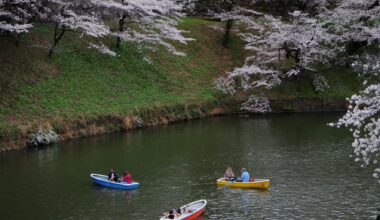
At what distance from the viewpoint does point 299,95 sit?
55.2m

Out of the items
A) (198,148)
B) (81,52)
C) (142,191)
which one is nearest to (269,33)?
(81,52)

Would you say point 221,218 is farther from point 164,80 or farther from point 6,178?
point 164,80

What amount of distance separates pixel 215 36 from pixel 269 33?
7.29 metres

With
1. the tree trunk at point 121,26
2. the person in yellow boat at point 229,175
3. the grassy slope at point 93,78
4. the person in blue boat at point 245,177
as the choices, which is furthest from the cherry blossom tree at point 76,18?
the person in blue boat at point 245,177

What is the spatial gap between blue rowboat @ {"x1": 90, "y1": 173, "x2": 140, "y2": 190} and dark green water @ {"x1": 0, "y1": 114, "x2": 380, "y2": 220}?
0.36 metres

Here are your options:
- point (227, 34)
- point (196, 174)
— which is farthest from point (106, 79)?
point (196, 174)

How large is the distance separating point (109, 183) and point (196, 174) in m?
5.07

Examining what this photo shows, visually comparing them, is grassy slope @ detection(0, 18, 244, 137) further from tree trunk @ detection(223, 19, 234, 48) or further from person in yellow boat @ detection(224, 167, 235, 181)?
person in yellow boat @ detection(224, 167, 235, 181)

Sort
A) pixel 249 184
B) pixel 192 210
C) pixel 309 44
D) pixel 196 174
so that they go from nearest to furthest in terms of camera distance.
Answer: pixel 192 210 < pixel 249 184 < pixel 196 174 < pixel 309 44

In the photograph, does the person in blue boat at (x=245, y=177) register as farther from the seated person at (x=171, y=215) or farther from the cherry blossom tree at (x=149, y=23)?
the cherry blossom tree at (x=149, y=23)

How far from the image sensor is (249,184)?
30.1m

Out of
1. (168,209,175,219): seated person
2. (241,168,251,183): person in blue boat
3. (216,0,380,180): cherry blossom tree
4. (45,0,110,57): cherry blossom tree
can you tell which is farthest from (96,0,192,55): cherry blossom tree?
(168,209,175,219): seated person

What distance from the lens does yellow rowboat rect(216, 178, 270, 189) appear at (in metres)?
29.6

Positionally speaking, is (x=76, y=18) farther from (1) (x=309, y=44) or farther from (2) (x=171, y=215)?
(2) (x=171, y=215)
